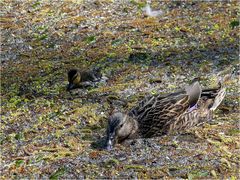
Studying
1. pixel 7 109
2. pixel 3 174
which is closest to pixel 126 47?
pixel 7 109

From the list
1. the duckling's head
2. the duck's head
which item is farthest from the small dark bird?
the duck's head

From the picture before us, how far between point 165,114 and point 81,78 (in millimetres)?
1533

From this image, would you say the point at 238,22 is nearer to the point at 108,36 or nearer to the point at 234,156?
the point at 108,36

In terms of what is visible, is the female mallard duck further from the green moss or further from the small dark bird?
the small dark bird

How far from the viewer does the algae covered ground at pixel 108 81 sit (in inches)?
241

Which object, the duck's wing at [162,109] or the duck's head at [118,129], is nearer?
the duck's head at [118,129]

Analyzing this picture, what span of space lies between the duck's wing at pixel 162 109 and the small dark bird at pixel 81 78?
→ 1.21 metres

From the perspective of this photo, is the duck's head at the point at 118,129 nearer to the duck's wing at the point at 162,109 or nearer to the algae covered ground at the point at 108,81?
the algae covered ground at the point at 108,81

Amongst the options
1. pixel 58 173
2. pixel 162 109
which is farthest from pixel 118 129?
pixel 58 173

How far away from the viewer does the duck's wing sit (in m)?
6.83

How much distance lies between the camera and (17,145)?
6.64 m

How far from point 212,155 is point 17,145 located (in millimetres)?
2119

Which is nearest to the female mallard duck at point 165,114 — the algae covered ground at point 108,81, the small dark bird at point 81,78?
the algae covered ground at point 108,81

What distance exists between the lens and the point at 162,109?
6957mm
